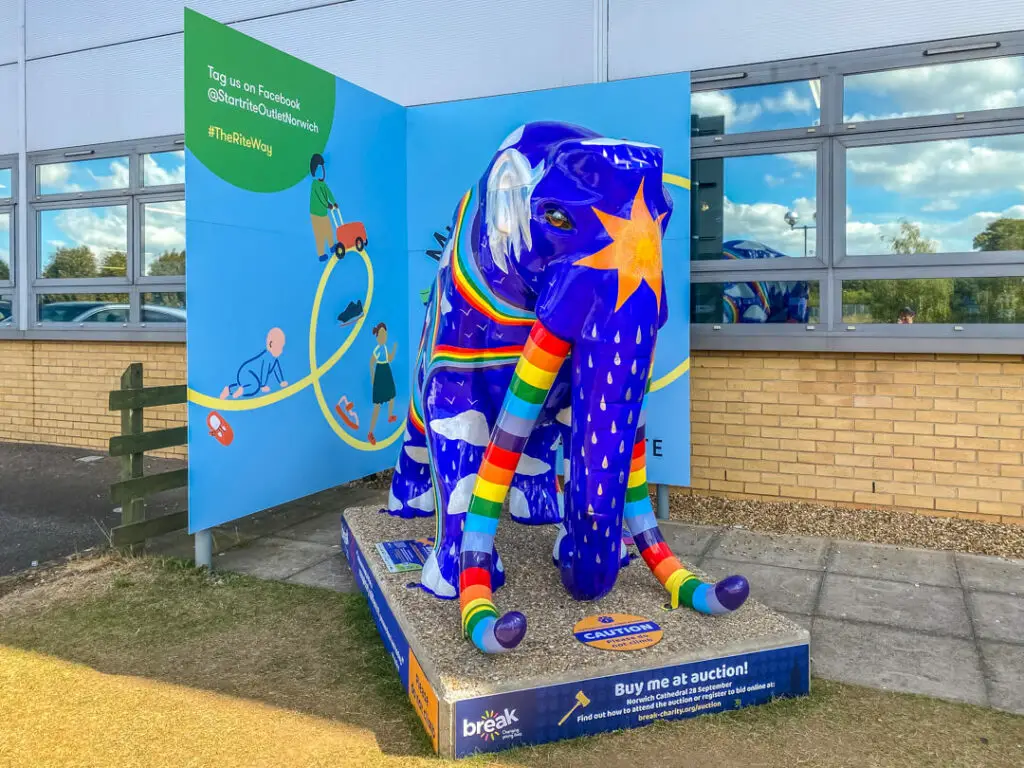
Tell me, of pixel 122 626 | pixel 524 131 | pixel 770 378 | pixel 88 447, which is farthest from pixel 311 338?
pixel 88 447

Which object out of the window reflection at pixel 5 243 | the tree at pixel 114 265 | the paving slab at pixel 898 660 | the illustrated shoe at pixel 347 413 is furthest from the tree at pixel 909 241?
the window reflection at pixel 5 243

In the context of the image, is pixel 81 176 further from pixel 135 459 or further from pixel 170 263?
pixel 135 459

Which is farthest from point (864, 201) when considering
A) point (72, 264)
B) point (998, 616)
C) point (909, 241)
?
point (72, 264)

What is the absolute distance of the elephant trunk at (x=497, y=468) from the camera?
288 cm

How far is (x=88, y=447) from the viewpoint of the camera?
328 inches

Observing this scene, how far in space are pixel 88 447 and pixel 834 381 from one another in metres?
7.35

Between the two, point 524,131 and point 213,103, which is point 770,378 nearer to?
point 524,131

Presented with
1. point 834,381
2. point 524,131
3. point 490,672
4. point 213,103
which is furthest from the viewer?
point 834,381

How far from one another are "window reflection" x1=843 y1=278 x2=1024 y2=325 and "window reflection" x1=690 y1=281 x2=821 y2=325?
263mm

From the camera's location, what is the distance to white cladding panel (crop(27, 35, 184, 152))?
7.83 meters

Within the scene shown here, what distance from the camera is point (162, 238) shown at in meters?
7.91

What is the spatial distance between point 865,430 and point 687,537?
A: 5.03ft

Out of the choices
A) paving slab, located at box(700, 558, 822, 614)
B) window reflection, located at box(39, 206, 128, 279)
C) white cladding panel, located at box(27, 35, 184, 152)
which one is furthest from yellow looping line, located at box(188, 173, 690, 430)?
window reflection, located at box(39, 206, 128, 279)

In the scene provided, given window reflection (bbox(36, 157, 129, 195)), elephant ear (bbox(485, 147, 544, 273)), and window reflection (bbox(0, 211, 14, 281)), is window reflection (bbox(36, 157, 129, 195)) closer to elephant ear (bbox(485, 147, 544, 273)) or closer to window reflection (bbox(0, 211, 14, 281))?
window reflection (bbox(0, 211, 14, 281))
